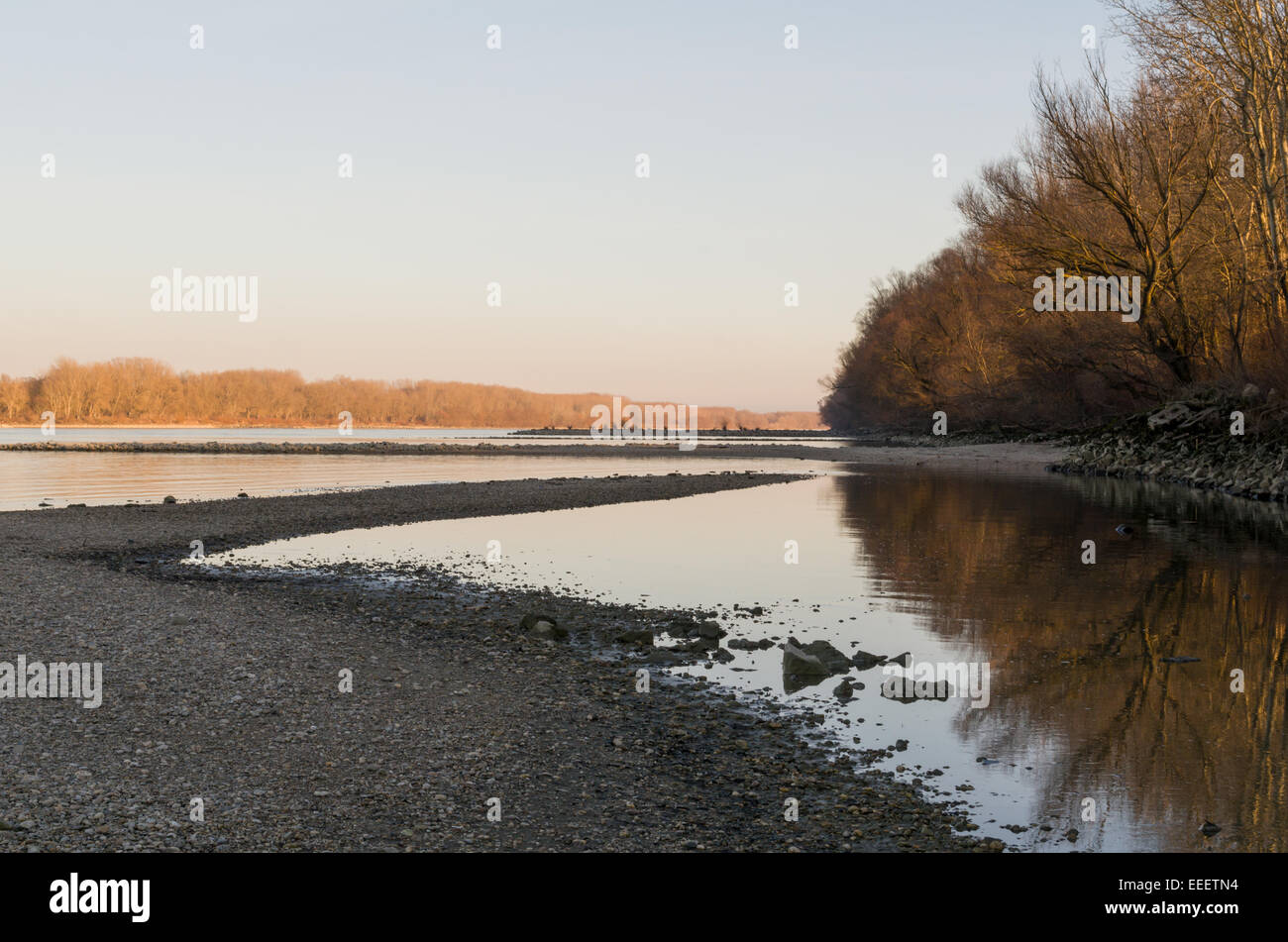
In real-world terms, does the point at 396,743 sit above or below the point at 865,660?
above

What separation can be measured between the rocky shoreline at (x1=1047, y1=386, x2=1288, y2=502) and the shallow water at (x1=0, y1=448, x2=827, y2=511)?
18019 millimetres

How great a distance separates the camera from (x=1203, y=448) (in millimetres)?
41969

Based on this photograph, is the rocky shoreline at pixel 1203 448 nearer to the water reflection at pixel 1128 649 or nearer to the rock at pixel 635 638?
the water reflection at pixel 1128 649

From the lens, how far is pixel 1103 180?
1748 inches

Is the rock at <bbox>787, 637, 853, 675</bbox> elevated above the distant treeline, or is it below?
below

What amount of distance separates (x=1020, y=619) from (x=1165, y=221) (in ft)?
124

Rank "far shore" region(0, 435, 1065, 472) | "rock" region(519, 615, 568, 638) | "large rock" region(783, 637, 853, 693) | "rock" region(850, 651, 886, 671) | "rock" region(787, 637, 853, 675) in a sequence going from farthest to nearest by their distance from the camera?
"far shore" region(0, 435, 1065, 472)
"rock" region(519, 615, 568, 638)
"rock" region(850, 651, 886, 671)
"rock" region(787, 637, 853, 675)
"large rock" region(783, 637, 853, 693)

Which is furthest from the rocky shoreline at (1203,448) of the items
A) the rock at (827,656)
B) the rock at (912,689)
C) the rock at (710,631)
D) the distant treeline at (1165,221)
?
the rock at (912,689)

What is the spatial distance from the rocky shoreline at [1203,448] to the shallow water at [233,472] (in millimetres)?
18019

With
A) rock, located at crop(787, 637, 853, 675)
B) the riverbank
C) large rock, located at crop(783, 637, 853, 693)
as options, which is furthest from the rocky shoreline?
the riverbank

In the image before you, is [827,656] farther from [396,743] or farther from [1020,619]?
[396,743]

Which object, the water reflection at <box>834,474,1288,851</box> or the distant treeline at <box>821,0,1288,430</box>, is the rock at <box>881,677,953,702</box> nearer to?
the water reflection at <box>834,474,1288,851</box>

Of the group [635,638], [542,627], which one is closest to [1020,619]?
[635,638]

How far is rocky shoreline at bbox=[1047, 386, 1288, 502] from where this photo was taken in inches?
1390
